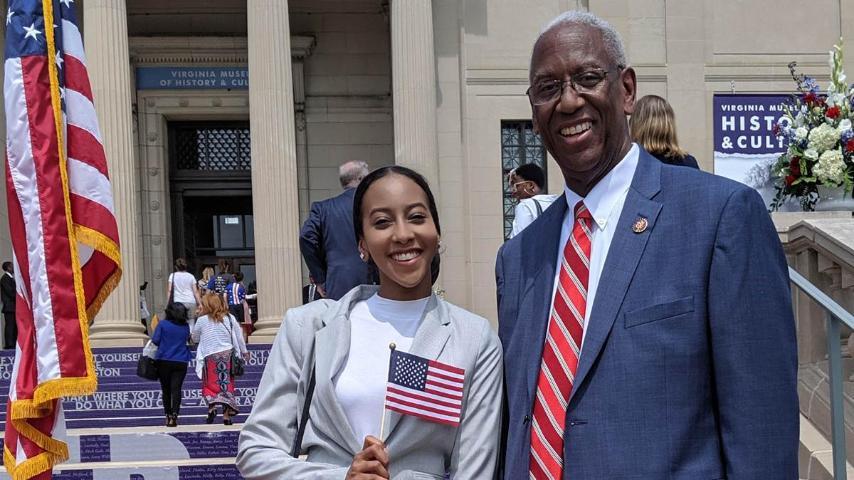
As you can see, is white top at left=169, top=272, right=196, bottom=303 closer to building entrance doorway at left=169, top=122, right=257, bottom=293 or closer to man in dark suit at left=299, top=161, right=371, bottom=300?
building entrance doorway at left=169, top=122, right=257, bottom=293

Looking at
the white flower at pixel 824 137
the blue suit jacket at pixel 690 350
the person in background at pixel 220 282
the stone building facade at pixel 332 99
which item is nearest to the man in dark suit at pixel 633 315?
the blue suit jacket at pixel 690 350

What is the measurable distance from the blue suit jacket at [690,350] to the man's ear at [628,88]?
29 cm

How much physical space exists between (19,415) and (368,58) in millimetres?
22244

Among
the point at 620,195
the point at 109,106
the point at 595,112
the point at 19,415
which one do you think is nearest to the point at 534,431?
the point at 620,195

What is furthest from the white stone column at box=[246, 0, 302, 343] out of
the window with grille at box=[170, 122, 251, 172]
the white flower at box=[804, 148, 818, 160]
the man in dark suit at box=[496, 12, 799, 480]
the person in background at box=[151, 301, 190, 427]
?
the man in dark suit at box=[496, 12, 799, 480]

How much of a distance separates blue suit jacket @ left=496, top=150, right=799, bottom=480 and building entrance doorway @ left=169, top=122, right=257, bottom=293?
79.7 ft

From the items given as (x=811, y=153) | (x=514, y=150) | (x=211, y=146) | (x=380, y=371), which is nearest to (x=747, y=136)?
(x=514, y=150)

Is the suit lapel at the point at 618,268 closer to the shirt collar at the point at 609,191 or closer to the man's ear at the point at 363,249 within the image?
the shirt collar at the point at 609,191

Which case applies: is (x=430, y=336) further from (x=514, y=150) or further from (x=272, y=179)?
(x=514, y=150)

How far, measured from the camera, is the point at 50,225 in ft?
18.8

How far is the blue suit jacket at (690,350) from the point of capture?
262 centimetres

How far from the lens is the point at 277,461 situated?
10.5 feet

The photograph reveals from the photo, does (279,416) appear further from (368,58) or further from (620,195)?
(368,58)

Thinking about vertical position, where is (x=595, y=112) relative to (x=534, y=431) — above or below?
above
